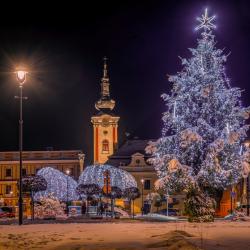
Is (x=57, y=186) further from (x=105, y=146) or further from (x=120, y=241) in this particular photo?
(x=105, y=146)

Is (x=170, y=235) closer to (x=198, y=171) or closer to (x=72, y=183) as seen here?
(x=198, y=171)

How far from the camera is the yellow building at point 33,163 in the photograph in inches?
3979

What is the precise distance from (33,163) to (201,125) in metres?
71.0

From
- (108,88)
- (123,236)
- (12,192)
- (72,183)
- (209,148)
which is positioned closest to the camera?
(123,236)

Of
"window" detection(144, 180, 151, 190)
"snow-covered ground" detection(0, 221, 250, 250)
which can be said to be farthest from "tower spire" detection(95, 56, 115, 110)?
"snow-covered ground" detection(0, 221, 250, 250)

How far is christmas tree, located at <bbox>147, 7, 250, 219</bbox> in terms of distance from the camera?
3291cm

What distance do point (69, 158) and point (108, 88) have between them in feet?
54.8

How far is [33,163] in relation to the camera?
10169cm

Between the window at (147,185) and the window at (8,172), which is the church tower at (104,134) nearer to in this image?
the window at (8,172)

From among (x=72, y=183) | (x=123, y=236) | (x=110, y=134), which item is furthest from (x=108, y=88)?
(x=123, y=236)

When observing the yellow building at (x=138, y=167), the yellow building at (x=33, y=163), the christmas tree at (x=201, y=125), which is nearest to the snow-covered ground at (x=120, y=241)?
the christmas tree at (x=201, y=125)

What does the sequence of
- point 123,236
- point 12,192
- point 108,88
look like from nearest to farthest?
1. point 123,236
2. point 12,192
3. point 108,88

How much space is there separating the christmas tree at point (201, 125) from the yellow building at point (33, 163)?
68.2 metres

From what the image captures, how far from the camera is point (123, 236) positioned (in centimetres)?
2000
